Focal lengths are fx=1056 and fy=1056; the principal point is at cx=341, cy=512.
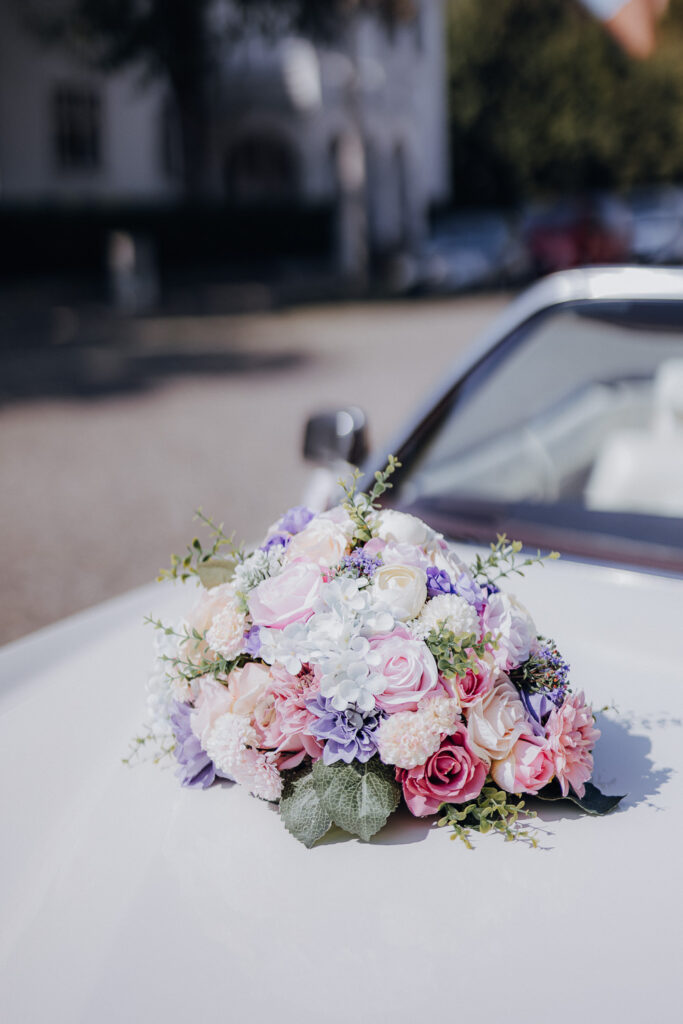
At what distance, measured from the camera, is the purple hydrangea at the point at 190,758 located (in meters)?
1.66

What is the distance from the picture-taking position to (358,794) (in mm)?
1521

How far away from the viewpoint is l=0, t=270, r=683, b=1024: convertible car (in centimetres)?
126

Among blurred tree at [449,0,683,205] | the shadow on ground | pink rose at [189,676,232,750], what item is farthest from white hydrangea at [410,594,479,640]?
blurred tree at [449,0,683,205]

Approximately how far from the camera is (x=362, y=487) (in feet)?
8.70

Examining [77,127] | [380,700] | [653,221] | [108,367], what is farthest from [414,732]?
[77,127]

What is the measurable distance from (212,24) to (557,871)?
73.1 ft

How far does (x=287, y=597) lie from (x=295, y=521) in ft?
0.86

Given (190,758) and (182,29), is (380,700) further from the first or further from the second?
(182,29)

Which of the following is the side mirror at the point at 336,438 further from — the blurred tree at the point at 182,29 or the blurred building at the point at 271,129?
the blurred tree at the point at 182,29

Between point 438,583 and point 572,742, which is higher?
point 438,583

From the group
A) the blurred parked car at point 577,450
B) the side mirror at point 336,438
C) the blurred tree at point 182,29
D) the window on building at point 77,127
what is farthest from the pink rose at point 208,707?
the window on building at point 77,127

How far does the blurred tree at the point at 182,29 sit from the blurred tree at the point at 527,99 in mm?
14522

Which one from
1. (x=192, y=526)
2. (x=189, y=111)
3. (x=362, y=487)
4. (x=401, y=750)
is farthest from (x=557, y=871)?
(x=189, y=111)

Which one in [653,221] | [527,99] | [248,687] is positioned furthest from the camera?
[527,99]
